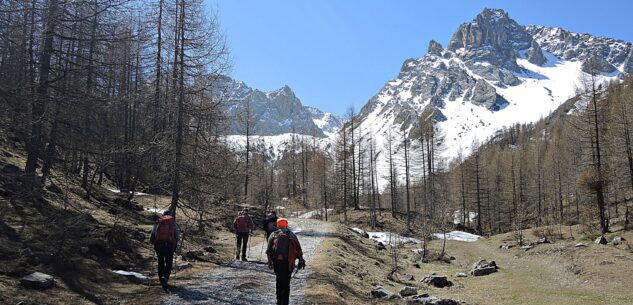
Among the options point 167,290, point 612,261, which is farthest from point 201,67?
point 612,261

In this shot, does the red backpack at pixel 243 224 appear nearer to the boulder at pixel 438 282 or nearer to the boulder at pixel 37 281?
the boulder at pixel 37 281

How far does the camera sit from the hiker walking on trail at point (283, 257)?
9477 mm

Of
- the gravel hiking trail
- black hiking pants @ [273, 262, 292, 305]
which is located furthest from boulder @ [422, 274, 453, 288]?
black hiking pants @ [273, 262, 292, 305]

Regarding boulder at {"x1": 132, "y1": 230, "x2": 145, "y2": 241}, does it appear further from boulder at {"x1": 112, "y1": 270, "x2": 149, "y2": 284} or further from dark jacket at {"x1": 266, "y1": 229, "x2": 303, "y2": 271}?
dark jacket at {"x1": 266, "y1": 229, "x2": 303, "y2": 271}

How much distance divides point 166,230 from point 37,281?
303 centimetres

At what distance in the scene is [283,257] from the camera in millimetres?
9453

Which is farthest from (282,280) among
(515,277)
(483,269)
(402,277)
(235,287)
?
(483,269)

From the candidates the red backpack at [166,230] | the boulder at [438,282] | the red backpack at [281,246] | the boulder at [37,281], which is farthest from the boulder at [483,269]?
the boulder at [37,281]

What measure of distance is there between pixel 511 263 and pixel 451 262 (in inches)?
172

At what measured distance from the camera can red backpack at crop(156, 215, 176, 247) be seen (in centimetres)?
1164

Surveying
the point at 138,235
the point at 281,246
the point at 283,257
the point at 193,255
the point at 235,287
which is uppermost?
the point at 281,246

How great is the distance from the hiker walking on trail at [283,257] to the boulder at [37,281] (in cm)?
513

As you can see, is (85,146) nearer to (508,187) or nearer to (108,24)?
(108,24)

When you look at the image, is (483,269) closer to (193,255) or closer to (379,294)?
Result: (379,294)
